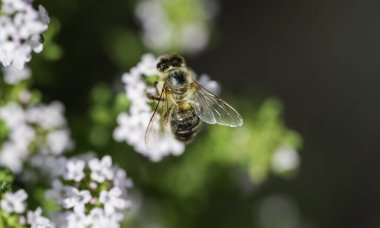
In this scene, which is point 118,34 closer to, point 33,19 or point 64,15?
point 64,15

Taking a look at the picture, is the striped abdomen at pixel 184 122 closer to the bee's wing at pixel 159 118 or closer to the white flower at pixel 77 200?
the bee's wing at pixel 159 118

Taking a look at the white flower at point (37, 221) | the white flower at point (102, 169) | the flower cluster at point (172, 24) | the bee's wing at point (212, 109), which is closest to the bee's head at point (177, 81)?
the bee's wing at point (212, 109)

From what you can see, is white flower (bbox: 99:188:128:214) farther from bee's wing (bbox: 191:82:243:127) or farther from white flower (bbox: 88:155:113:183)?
bee's wing (bbox: 191:82:243:127)

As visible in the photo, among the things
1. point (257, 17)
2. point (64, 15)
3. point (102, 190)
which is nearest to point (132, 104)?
point (102, 190)

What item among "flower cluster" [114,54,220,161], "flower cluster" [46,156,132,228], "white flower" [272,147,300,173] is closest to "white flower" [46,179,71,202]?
"flower cluster" [46,156,132,228]

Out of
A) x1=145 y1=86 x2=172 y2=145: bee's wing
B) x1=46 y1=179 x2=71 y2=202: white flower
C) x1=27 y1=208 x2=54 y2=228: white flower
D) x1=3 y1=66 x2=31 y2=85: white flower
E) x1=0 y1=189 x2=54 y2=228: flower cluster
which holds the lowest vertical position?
x1=27 y1=208 x2=54 y2=228: white flower
